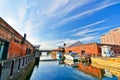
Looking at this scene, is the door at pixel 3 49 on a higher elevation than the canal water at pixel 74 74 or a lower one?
higher

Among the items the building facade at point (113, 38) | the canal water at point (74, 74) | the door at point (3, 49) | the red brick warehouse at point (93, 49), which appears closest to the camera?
the door at point (3, 49)

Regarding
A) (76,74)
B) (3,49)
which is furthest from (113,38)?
(3,49)

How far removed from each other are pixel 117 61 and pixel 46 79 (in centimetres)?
959

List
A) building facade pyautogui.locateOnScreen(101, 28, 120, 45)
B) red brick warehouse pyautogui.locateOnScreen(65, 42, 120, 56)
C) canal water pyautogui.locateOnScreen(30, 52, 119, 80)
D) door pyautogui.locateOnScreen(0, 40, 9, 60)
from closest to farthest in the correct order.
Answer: door pyautogui.locateOnScreen(0, 40, 9, 60), canal water pyautogui.locateOnScreen(30, 52, 119, 80), red brick warehouse pyautogui.locateOnScreen(65, 42, 120, 56), building facade pyautogui.locateOnScreen(101, 28, 120, 45)

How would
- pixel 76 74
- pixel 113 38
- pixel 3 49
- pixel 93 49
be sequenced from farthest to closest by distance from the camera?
pixel 113 38, pixel 93 49, pixel 76 74, pixel 3 49

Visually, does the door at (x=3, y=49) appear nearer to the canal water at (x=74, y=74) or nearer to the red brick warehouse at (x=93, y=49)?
the canal water at (x=74, y=74)

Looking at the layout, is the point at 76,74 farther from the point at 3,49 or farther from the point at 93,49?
the point at 93,49

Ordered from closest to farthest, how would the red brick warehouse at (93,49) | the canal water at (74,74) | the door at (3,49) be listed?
the door at (3,49), the canal water at (74,74), the red brick warehouse at (93,49)

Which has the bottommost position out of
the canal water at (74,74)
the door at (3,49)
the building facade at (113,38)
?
the canal water at (74,74)

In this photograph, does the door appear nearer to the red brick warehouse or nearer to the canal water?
the canal water

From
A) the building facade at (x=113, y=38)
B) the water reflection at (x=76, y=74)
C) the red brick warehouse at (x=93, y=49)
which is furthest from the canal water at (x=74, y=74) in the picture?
the building facade at (x=113, y=38)

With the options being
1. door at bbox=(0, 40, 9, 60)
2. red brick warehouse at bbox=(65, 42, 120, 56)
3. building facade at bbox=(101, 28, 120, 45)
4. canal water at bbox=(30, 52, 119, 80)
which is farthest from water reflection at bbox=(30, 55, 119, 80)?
building facade at bbox=(101, 28, 120, 45)

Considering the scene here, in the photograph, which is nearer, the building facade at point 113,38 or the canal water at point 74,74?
the canal water at point 74,74

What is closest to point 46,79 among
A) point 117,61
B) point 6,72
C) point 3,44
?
point 6,72
